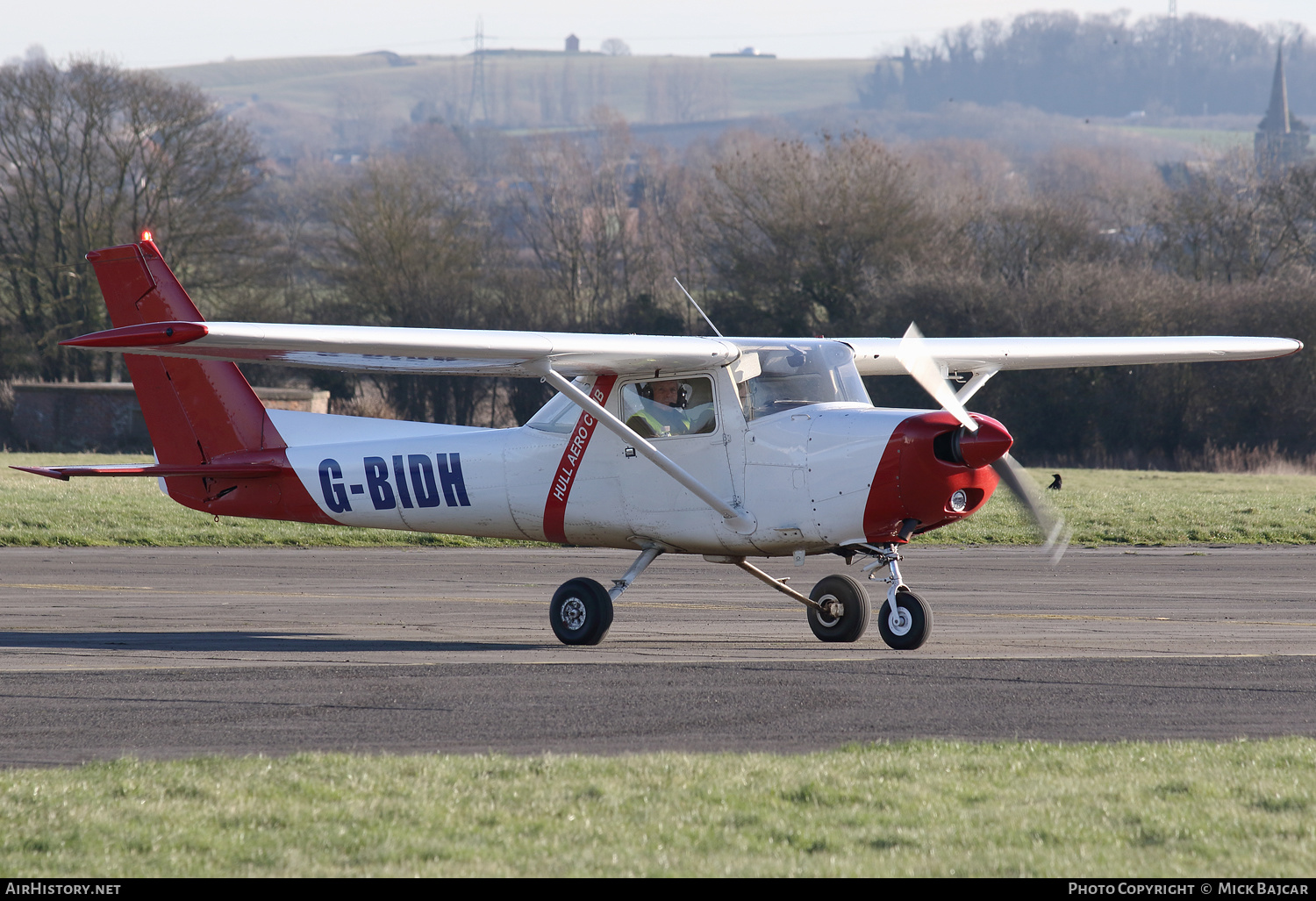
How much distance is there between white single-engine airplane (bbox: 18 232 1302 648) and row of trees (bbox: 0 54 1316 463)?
94.0 feet

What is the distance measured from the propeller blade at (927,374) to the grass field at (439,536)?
869cm

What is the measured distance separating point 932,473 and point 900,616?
123 cm

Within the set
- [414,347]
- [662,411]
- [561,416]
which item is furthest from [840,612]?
[414,347]

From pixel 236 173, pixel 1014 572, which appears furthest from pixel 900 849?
pixel 236 173

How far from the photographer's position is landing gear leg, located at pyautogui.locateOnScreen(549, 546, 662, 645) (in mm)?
10938

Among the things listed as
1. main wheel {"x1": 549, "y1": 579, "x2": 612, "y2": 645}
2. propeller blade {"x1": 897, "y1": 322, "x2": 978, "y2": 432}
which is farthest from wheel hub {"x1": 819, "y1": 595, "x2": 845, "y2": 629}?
propeller blade {"x1": 897, "y1": 322, "x2": 978, "y2": 432}

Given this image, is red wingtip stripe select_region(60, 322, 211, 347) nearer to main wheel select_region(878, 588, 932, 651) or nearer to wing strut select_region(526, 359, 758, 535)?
wing strut select_region(526, 359, 758, 535)

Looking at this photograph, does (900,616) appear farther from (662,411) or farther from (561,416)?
(561,416)

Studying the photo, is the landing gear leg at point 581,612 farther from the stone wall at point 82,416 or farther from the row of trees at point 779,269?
the row of trees at point 779,269

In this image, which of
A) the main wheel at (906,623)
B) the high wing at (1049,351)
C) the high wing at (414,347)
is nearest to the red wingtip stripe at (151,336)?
the high wing at (414,347)

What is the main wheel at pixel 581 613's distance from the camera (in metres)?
10.9

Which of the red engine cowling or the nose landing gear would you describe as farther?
the nose landing gear

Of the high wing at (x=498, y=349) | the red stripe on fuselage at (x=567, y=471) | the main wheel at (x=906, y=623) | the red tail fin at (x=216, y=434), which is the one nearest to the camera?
the high wing at (x=498, y=349)

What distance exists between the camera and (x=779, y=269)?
149 feet
